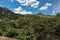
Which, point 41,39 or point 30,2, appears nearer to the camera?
point 41,39

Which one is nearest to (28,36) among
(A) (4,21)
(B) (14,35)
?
(B) (14,35)

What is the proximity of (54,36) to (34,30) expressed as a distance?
0.71m

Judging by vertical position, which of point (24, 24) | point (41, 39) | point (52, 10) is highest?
point (52, 10)

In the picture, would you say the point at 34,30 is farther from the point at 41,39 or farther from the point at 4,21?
the point at 4,21

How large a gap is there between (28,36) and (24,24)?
61cm

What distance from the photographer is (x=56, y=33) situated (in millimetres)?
6258

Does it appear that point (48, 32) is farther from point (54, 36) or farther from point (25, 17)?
point (25, 17)

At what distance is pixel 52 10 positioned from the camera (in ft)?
21.7

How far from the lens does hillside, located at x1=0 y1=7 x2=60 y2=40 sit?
613 centimetres

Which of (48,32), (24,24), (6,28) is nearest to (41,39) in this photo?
(48,32)

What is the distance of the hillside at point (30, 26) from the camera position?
20.1 ft

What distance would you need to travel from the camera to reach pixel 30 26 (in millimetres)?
6324

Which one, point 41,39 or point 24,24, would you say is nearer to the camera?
point 41,39

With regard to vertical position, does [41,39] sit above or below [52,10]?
below
